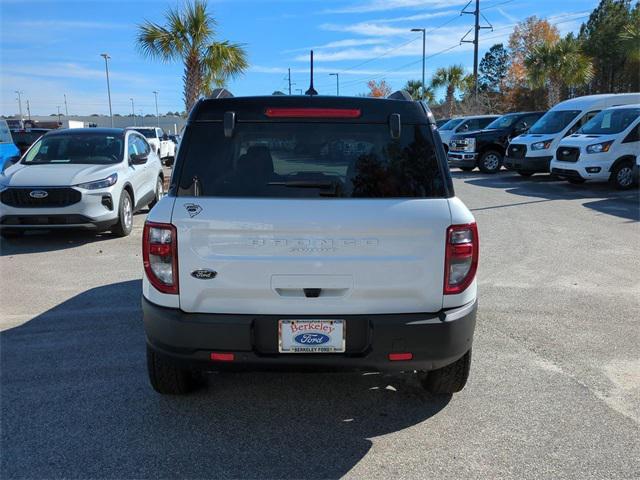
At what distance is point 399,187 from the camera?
10.2ft

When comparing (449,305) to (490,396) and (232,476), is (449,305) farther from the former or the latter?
(232,476)

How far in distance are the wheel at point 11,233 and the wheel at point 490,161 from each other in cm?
1515

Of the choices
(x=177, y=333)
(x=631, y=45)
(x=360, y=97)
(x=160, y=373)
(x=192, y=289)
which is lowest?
(x=160, y=373)

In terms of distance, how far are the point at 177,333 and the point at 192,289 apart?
0.83 feet

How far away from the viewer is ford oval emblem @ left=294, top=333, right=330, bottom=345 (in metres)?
3.01

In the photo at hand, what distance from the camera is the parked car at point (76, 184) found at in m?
8.08

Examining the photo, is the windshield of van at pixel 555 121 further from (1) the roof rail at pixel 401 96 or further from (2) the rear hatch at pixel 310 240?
(2) the rear hatch at pixel 310 240

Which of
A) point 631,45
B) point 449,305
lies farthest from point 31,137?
point 631,45

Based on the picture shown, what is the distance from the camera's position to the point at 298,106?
3223 mm

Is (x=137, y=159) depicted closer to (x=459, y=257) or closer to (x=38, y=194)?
(x=38, y=194)

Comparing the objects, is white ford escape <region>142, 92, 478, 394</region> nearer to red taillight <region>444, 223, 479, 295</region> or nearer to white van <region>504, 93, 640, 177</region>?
red taillight <region>444, 223, 479, 295</region>

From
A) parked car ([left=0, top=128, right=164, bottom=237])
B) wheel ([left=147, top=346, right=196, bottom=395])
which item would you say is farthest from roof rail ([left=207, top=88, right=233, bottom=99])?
parked car ([left=0, top=128, right=164, bottom=237])

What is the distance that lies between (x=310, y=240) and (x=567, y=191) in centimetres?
1311

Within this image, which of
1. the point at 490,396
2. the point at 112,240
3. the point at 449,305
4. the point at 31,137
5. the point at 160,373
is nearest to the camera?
the point at 449,305
